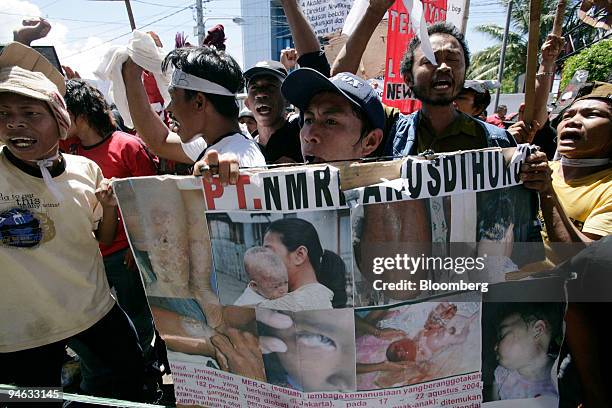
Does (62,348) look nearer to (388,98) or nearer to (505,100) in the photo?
(388,98)

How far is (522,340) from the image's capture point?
1.31 meters

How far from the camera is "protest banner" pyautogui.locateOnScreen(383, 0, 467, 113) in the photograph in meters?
3.58

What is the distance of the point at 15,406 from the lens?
1.84 m

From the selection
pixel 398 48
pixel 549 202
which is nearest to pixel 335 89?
pixel 549 202

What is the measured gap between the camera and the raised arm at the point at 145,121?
7.70ft

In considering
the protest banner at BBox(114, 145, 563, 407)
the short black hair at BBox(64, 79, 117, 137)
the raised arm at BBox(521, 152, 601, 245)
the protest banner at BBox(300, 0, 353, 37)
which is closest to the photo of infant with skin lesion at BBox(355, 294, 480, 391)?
the protest banner at BBox(114, 145, 563, 407)

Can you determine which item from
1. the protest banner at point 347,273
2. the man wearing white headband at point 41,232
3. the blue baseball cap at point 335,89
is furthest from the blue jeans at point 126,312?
the blue baseball cap at point 335,89

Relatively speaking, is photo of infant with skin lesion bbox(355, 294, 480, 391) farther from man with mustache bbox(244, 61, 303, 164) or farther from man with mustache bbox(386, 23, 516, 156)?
man with mustache bbox(244, 61, 303, 164)

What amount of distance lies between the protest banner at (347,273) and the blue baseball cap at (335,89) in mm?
460

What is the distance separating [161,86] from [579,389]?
2.43 meters

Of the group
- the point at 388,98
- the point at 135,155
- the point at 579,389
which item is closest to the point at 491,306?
the point at 579,389

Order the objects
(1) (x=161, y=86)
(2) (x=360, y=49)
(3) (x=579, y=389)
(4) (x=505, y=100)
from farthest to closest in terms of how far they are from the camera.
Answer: (4) (x=505, y=100) < (1) (x=161, y=86) < (2) (x=360, y=49) < (3) (x=579, y=389)

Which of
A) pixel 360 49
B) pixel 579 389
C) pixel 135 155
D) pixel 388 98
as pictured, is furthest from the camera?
pixel 388 98

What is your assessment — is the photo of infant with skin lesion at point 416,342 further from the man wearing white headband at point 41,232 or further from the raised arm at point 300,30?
the raised arm at point 300,30
